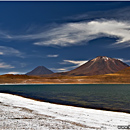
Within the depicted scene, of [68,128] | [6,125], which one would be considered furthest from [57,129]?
[6,125]

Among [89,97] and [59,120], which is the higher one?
[89,97]

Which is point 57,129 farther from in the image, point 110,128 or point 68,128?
point 110,128

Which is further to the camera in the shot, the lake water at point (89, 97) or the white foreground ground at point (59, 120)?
the lake water at point (89, 97)

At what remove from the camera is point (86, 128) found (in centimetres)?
1237

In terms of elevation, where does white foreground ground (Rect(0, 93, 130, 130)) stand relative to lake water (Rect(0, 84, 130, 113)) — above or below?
below

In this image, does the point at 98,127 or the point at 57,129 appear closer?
the point at 57,129

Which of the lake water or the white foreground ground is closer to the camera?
the white foreground ground

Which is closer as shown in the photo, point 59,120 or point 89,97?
point 59,120

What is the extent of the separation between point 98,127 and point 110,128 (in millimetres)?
920

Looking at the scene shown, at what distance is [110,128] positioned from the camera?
12.6 meters

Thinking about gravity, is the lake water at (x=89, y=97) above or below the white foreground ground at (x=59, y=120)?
above

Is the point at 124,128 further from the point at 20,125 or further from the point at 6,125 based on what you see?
the point at 6,125

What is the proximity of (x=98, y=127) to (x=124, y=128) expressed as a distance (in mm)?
2025

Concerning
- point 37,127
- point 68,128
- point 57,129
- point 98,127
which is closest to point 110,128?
point 98,127
